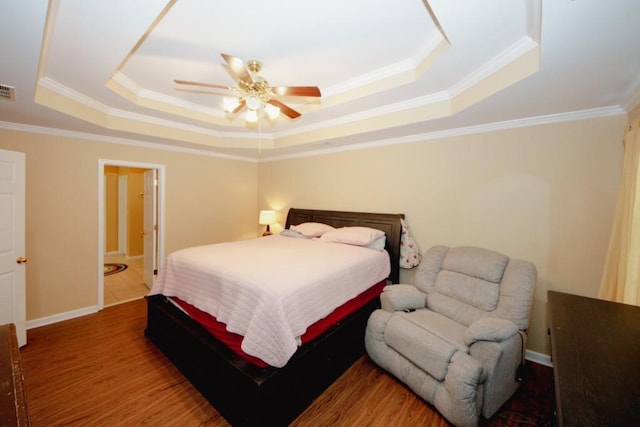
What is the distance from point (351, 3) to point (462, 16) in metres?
0.69

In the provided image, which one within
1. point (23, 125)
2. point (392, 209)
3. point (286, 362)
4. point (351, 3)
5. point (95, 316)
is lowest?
point (95, 316)

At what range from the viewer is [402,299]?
2.40 metres

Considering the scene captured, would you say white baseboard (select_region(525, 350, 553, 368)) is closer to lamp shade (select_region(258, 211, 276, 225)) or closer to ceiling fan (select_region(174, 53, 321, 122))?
ceiling fan (select_region(174, 53, 321, 122))

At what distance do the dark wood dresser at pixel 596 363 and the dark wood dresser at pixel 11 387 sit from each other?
168 cm

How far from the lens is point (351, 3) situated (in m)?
1.63

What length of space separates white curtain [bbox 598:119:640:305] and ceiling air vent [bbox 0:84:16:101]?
15.1 feet

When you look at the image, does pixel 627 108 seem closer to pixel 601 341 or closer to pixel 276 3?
pixel 601 341

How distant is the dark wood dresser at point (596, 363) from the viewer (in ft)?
2.54

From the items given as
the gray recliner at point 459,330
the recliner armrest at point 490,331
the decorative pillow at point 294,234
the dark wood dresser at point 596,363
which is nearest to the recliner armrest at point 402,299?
the gray recliner at point 459,330

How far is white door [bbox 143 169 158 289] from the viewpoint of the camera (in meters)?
3.96

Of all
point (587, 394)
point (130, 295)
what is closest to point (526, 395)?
point (587, 394)

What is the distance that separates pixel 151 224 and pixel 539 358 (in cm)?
522

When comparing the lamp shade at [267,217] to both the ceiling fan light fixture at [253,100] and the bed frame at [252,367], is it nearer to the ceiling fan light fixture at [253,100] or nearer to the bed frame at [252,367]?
the bed frame at [252,367]

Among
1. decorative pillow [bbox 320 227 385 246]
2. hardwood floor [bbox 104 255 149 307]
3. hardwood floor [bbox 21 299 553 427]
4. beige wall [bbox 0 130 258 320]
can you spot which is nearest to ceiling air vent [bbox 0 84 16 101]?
beige wall [bbox 0 130 258 320]
